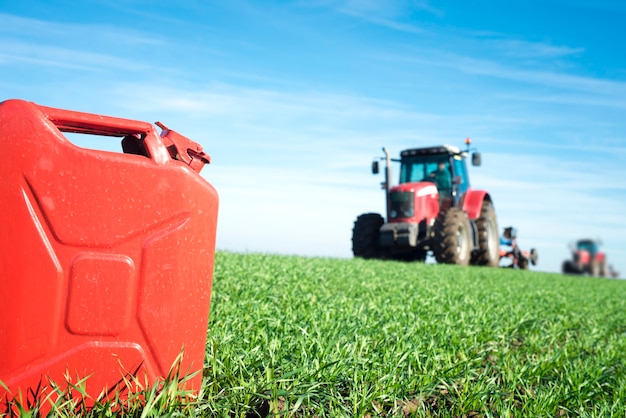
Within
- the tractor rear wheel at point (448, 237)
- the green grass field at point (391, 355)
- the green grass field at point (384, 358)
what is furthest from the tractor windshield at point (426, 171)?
the green grass field at point (384, 358)

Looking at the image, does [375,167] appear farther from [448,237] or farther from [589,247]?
[589,247]

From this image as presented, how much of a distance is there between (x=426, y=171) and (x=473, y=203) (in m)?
1.44

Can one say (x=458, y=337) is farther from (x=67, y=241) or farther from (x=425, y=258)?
(x=425, y=258)

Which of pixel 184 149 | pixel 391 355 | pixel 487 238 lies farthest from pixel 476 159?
pixel 184 149

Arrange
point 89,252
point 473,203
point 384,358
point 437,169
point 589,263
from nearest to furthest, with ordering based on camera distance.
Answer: point 89,252 < point 384,358 < point 437,169 < point 473,203 < point 589,263

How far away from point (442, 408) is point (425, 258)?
35.1 feet

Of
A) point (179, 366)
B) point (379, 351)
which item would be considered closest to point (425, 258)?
point (379, 351)

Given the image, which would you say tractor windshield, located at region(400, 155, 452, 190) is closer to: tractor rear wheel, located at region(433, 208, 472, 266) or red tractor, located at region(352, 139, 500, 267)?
red tractor, located at region(352, 139, 500, 267)

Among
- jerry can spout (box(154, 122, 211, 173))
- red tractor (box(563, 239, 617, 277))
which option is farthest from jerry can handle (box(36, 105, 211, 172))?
red tractor (box(563, 239, 617, 277))

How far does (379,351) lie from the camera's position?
300 centimetres

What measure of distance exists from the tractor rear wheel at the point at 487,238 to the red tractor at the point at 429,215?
0.08ft

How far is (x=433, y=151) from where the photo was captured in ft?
40.5

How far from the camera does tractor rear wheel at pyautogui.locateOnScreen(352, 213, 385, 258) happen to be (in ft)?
40.8

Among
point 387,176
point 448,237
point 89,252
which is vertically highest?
point 387,176
